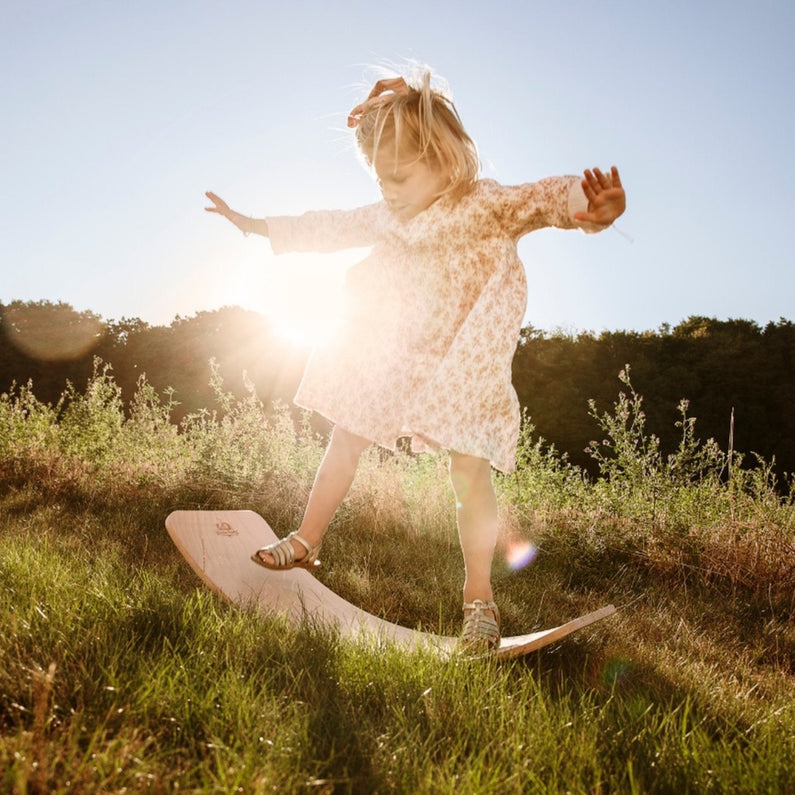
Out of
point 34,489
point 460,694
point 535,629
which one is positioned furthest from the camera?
point 34,489

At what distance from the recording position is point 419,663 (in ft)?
4.16

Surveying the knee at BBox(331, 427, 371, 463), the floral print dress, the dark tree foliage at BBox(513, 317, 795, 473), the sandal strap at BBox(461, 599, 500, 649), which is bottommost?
the dark tree foliage at BBox(513, 317, 795, 473)

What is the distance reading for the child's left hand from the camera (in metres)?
1.65

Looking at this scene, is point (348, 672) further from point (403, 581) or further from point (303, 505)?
point (303, 505)

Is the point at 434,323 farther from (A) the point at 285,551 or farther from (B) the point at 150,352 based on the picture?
(B) the point at 150,352

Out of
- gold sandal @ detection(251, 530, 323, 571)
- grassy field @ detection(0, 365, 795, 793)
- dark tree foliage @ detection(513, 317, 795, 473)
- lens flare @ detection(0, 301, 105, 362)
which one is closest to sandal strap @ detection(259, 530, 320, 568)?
gold sandal @ detection(251, 530, 323, 571)

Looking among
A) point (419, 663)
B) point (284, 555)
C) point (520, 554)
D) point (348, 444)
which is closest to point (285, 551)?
point (284, 555)

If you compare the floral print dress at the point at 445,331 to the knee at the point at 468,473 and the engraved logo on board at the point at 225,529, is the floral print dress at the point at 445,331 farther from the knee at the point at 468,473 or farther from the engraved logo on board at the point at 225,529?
the engraved logo on board at the point at 225,529

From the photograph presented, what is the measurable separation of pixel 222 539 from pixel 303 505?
128 centimetres

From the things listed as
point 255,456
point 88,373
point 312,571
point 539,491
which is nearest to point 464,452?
point 312,571

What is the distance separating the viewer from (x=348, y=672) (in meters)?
1.23

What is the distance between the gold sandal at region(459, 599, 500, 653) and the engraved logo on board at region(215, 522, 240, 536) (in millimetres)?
817

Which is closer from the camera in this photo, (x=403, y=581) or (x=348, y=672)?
(x=348, y=672)

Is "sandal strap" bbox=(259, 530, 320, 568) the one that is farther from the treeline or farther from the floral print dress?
the treeline
